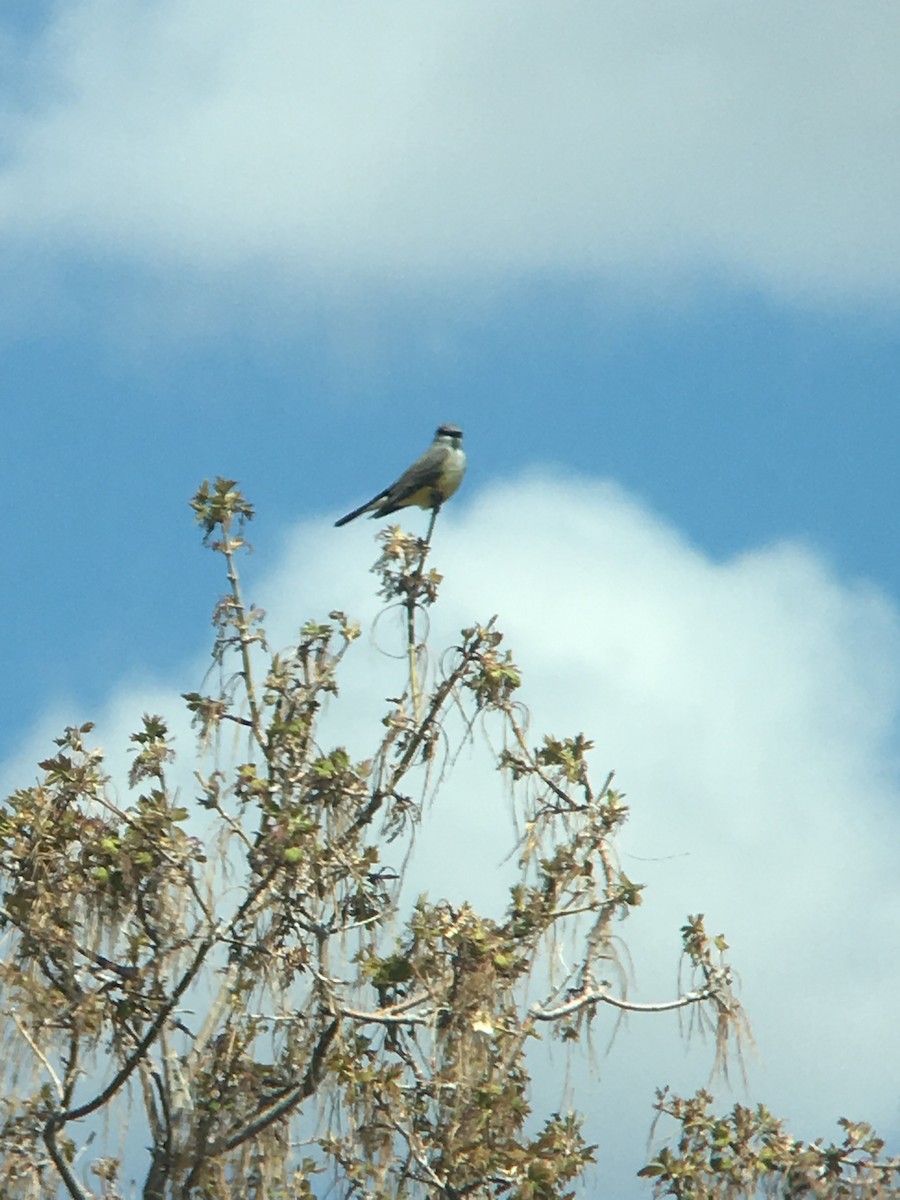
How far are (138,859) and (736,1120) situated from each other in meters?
4.30

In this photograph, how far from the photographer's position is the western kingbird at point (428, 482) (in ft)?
50.2

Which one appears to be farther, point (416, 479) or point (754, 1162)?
point (416, 479)

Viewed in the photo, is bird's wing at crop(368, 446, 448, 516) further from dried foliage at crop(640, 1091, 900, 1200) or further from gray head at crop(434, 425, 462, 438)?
dried foliage at crop(640, 1091, 900, 1200)

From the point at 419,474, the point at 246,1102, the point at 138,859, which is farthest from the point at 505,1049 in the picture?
the point at 419,474

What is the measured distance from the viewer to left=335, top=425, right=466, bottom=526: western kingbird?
50.2 feet

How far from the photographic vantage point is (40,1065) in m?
8.30

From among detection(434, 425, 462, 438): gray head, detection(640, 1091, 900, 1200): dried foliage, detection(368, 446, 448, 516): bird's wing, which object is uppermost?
detection(434, 425, 462, 438): gray head

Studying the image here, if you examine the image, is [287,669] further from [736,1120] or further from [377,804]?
[736,1120]

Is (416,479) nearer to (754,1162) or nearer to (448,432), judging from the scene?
(448,432)

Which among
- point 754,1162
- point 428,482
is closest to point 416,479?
point 428,482

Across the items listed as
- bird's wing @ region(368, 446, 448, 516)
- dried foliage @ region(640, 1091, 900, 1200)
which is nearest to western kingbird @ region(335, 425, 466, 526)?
bird's wing @ region(368, 446, 448, 516)

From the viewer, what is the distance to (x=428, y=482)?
15.3 meters

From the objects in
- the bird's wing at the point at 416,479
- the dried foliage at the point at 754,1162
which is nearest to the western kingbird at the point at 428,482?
the bird's wing at the point at 416,479

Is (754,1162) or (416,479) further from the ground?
(416,479)
